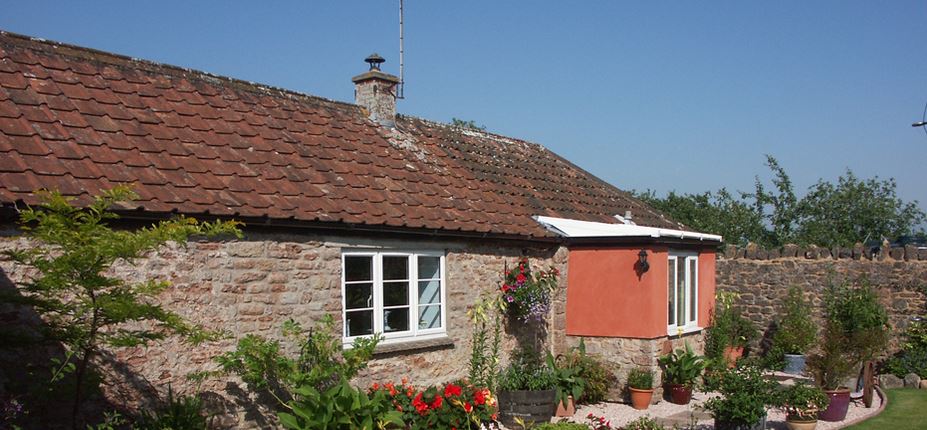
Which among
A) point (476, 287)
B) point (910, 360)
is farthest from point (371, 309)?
point (910, 360)

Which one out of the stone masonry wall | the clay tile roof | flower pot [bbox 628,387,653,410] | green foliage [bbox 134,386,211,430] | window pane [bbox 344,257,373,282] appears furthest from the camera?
flower pot [bbox 628,387,653,410]

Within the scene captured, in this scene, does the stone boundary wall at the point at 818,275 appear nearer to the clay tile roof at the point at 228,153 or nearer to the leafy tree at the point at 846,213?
the clay tile roof at the point at 228,153

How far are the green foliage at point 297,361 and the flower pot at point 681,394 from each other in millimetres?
5836

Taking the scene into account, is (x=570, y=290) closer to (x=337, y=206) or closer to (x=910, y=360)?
(x=337, y=206)

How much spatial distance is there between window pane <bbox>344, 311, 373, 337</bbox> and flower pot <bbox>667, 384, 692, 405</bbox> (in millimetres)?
5511

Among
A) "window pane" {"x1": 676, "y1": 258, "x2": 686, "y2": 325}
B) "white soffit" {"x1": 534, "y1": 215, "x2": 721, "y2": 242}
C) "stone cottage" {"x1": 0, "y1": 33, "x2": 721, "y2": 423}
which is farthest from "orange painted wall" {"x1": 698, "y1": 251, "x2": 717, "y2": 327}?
"white soffit" {"x1": 534, "y1": 215, "x2": 721, "y2": 242}

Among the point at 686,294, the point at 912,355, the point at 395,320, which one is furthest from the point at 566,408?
the point at 912,355

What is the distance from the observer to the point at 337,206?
10.6 m

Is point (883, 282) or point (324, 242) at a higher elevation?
point (324, 242)

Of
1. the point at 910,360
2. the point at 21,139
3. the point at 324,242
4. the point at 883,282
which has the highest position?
the point at 21,139

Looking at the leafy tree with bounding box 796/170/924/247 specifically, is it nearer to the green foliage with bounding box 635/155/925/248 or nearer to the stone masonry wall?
the green foliage with bounding box 635/155/925/248

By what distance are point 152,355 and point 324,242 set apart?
2546 millimetres

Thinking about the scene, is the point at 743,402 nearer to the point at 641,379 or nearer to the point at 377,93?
the point at 641,379

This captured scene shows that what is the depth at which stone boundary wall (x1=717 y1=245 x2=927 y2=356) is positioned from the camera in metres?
17.3
